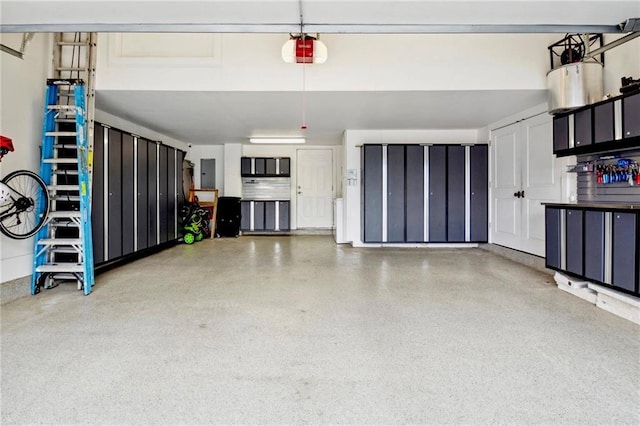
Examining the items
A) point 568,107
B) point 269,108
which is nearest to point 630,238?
point 568,107

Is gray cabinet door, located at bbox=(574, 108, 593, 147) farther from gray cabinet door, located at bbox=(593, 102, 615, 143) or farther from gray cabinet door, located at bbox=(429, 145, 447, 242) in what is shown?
gray cabinet door, located at bbox=(429, 145, 447, 242)

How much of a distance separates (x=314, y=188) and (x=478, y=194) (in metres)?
4.51

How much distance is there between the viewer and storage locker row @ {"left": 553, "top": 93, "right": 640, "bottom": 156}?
10.5 feet

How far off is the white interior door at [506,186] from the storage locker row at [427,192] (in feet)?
0.83

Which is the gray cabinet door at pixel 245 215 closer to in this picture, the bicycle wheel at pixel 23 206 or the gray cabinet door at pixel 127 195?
the gray cabinet door at pixel 127 195

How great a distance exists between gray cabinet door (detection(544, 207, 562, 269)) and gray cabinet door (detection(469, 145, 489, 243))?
2676 millimetres

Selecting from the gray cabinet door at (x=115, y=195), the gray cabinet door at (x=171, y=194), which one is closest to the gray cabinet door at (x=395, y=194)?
the gray cabinet door at (x=171, y=194)

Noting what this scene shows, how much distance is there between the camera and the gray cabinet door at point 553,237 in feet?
12.7

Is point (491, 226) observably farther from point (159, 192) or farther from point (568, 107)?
point (159, 192)

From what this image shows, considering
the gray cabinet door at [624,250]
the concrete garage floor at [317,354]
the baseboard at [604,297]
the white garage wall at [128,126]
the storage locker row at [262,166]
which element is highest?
the white garage wall at [128,126]

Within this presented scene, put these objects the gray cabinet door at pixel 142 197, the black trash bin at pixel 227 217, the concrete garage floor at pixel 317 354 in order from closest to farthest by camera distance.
A: 1. the concrete garage floor at pixel 317 354
2. the gray cabinet door at pixel 142 197
3. the black trash bin at pixel 227 217

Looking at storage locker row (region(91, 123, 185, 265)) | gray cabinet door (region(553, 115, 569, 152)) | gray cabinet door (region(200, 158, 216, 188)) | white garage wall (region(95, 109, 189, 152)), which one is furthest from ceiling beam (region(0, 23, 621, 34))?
gray cabinet door (region(200, 158, 216, 188))

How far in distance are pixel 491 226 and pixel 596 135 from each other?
3.29 m

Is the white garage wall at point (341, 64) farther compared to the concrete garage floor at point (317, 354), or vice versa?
the white garage wall at point (341, 64)
